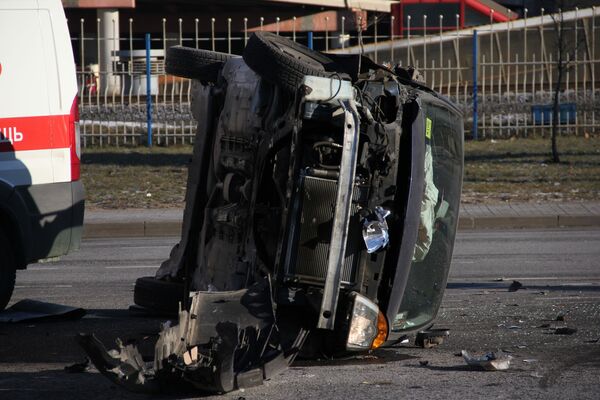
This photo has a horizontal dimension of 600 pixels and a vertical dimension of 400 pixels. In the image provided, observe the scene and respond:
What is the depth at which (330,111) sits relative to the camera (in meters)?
6.38

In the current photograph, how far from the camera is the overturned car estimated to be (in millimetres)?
6102

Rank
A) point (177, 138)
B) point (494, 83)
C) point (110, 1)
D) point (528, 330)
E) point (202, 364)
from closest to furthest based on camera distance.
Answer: point (202, 364) < point (528, 330) < point (177, 138) < point (494, 83) < point (110, 1)

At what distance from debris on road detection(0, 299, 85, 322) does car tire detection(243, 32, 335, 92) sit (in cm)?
269

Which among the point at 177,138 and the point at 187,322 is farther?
the point at 177,138

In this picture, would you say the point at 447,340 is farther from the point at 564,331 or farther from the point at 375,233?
the point at 375,233

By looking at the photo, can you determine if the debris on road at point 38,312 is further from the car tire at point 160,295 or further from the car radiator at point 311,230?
the car radiator at point 311,230

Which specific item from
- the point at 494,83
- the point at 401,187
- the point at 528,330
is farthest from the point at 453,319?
the point at 494,83

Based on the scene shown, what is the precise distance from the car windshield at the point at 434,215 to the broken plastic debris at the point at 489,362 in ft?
1.61

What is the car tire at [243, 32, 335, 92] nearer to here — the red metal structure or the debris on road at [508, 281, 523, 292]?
the debris on road at [508, 281, 523, 292]

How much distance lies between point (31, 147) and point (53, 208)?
48cm

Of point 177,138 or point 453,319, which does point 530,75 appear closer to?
point 177,138

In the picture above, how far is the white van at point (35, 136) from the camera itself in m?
7.88

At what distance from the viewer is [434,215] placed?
23.2 ft

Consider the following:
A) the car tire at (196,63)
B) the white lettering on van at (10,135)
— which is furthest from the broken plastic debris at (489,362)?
the white lettering on van at (10,135)
